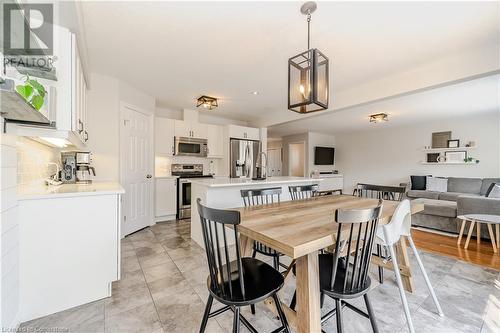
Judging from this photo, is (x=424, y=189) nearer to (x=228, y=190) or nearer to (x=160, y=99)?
(x=228, y=190)

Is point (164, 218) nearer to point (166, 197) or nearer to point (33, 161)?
point (166, 197)

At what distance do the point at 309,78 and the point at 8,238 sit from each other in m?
2.38

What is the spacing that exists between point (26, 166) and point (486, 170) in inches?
330

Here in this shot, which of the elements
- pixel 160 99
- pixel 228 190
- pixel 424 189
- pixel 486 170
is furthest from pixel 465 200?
pixel 160 99

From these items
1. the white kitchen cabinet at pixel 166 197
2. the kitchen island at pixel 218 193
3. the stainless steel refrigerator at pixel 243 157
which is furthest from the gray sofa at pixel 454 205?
the white kitchen cabinet at pixel 166 197

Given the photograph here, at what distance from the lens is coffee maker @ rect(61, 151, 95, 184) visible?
247 cm

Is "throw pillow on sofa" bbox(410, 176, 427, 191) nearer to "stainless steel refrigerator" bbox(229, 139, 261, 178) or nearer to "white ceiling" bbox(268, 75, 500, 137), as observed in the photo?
"white ceiling" bbox(268, 75, 500, 137)

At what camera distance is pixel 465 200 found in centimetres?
343

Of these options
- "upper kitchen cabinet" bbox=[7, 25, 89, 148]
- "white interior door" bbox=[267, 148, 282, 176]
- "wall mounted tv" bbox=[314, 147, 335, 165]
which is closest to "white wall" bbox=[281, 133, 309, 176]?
"white interior door" bbox=[267, 148, 282, 176]

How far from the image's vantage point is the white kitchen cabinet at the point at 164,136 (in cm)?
441

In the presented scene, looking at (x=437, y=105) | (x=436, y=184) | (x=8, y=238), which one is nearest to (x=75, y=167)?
(x=8, y=238)

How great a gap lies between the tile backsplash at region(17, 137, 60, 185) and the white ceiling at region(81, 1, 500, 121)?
1.21 metres

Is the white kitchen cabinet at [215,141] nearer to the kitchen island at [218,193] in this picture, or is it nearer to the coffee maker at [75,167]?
the kitchen island at [218,193]

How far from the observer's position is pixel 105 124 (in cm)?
322
